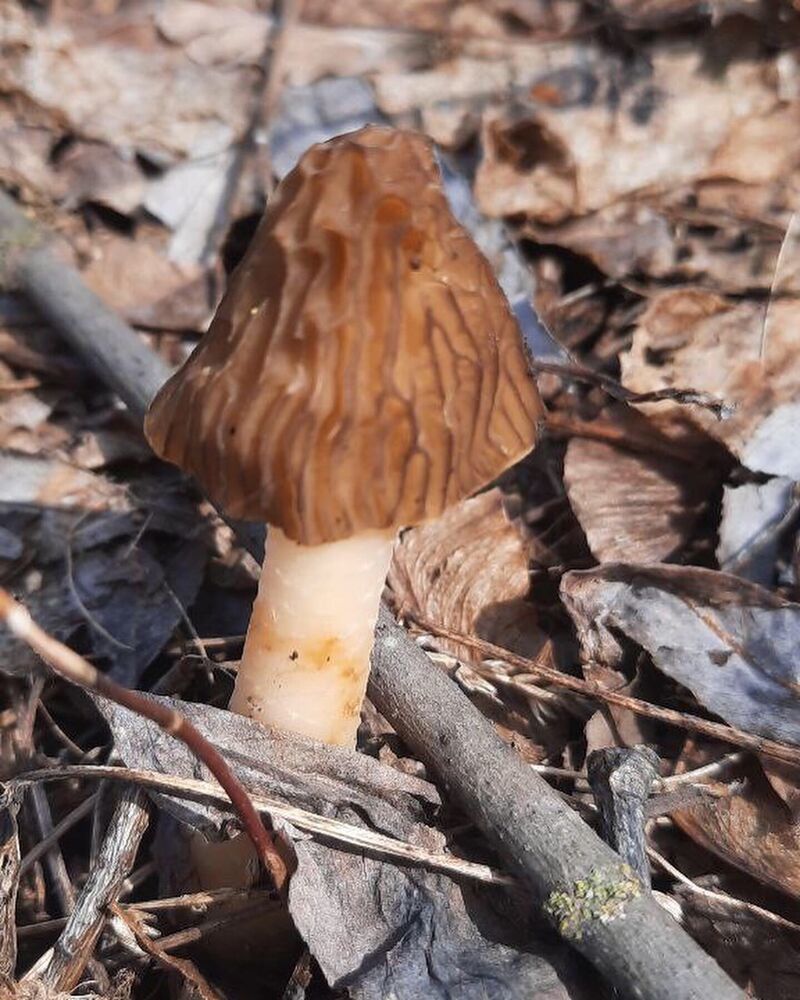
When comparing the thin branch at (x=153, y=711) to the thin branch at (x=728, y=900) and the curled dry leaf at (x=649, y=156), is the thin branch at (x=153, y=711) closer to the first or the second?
the thin branch at (x=728, y=900)

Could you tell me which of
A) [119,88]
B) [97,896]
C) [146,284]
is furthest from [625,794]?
[119,88]

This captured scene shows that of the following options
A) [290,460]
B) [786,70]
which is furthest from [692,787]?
[786,70]

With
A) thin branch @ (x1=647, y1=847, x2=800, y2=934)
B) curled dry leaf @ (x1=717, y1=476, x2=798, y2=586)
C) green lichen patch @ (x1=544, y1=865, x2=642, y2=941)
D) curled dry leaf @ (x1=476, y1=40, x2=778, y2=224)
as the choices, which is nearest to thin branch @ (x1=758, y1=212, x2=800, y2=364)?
curled dry leaf @ (x1=476, y1=40, x2=778, y2=224)

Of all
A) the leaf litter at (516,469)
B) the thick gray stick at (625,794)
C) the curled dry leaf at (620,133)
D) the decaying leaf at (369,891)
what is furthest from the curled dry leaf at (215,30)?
the thick gray stick at (625,794)

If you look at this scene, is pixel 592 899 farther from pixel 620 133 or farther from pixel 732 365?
pixel 620 133

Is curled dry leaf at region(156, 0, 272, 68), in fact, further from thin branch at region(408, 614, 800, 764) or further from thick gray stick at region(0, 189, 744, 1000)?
thin branch at region(408, 614, 800, 764)

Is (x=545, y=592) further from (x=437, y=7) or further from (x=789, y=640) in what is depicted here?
(x=437, y=7)
